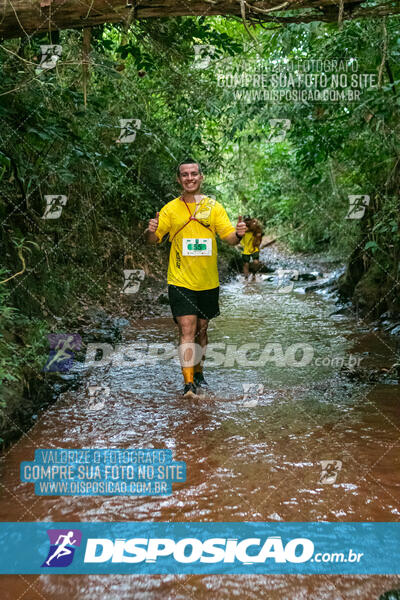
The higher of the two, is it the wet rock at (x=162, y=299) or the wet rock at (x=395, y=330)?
the wet rock at (x=395, y=330)

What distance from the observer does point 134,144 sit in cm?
1026

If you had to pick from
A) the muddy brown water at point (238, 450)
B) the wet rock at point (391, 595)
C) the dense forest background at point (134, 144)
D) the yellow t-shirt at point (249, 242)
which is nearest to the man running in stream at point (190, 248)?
the muddy brown water at point (238, 450)

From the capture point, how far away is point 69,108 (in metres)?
6.22

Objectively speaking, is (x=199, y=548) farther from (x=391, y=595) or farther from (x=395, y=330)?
(x=395, y=330)

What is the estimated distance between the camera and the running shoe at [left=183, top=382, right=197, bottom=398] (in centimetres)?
464

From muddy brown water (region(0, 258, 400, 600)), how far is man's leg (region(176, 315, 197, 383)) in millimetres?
246

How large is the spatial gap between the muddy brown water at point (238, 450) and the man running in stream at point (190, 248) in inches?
21.9

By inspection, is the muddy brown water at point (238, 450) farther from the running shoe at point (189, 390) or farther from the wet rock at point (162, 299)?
the wet rock at point (162, 299)

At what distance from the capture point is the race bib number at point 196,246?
15.5ft

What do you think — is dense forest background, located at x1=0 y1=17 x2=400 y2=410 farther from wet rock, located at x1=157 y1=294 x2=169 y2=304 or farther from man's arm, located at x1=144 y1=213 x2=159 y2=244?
man's arm, located at x1=144 y1=213 x2=159 y2=244

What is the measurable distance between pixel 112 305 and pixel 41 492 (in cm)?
559

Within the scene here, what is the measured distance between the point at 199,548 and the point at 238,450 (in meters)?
1.06

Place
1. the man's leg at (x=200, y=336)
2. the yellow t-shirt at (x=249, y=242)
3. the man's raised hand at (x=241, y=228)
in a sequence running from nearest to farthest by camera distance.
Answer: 1. the man's raised hand at (x=241, y=228)
2. the man's leg at (x=200, y=336)
3. the yellow t-shirt at (x=249, y=242)

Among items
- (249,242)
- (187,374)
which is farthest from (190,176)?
(249,242)
